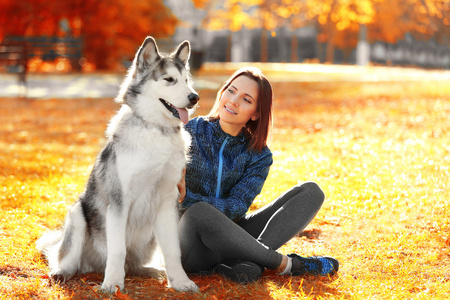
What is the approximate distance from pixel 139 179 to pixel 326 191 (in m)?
3.32

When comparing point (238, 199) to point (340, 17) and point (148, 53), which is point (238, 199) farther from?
point (340, 17)

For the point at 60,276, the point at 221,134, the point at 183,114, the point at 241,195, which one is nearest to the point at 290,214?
the point at 241,195

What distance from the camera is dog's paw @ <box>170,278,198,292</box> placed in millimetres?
3693

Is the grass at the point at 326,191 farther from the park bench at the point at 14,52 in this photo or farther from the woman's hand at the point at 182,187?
the park bench at the point at 14,52

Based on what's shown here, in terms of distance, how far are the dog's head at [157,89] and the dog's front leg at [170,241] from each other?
0.59 metres

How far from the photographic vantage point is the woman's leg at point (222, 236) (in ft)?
12.5

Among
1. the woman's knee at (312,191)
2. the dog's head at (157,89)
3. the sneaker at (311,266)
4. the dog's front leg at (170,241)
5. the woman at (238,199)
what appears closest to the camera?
the dog's head at (157,89)

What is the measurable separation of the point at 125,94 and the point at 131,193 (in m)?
0.67

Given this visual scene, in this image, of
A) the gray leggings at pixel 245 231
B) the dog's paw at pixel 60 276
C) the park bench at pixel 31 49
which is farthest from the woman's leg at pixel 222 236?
the park bench at pixel 31 49

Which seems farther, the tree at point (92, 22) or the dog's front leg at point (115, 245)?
the tree at point (92, 22)

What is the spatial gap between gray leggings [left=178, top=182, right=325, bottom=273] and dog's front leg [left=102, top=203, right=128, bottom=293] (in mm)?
492

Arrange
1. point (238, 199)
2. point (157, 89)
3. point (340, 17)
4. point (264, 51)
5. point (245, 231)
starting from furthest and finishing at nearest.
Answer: point (264, 51) → point (340, 17) → point (238, 199) → point (245, 231) → point (157, 89)

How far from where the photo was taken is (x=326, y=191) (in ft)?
21.0

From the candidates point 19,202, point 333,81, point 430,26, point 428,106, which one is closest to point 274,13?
point 333,81
